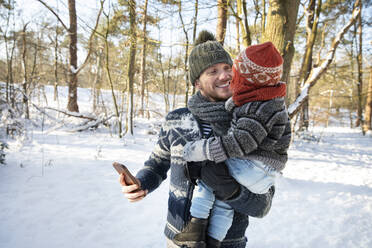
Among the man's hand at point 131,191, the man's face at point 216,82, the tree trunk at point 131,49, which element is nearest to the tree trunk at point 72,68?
the tree trunk at point 131,49

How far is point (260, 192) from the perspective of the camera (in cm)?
98

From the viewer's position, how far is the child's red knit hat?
97cm

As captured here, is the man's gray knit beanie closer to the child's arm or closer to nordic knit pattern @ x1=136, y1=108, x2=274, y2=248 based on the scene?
nordic knit pattern @ x1=136, y1=108, x2=274, y2=248

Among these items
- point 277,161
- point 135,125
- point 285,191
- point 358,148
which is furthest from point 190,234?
point 358,148

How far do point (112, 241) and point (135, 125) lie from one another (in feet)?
24.0

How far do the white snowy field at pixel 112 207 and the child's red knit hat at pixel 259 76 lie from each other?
2252mm

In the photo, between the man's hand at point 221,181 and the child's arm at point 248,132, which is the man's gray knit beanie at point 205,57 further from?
the man's hand at point 221,181

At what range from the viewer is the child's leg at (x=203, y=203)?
1025 mm

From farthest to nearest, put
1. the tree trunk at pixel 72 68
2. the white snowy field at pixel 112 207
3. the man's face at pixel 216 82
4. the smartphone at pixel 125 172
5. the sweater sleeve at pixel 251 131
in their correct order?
the tree trunk at pixel 72 68
the white snowy field at pixel 112 207
the man's face at pixel 216 82
the smartphone at pixel 125 172
the sweater sleeve at pixel 251 131

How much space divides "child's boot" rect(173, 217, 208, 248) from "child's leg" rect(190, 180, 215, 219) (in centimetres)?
3

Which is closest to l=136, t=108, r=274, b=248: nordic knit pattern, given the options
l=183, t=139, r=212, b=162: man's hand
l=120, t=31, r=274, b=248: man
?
l=120, t=31, r=274, b=248: man

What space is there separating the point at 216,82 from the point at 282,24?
2471mm

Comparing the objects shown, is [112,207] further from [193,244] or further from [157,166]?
[193,244]

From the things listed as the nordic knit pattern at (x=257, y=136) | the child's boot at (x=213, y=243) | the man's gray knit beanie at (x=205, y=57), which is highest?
the man's gray knit beanie at (x=205, y=57)
